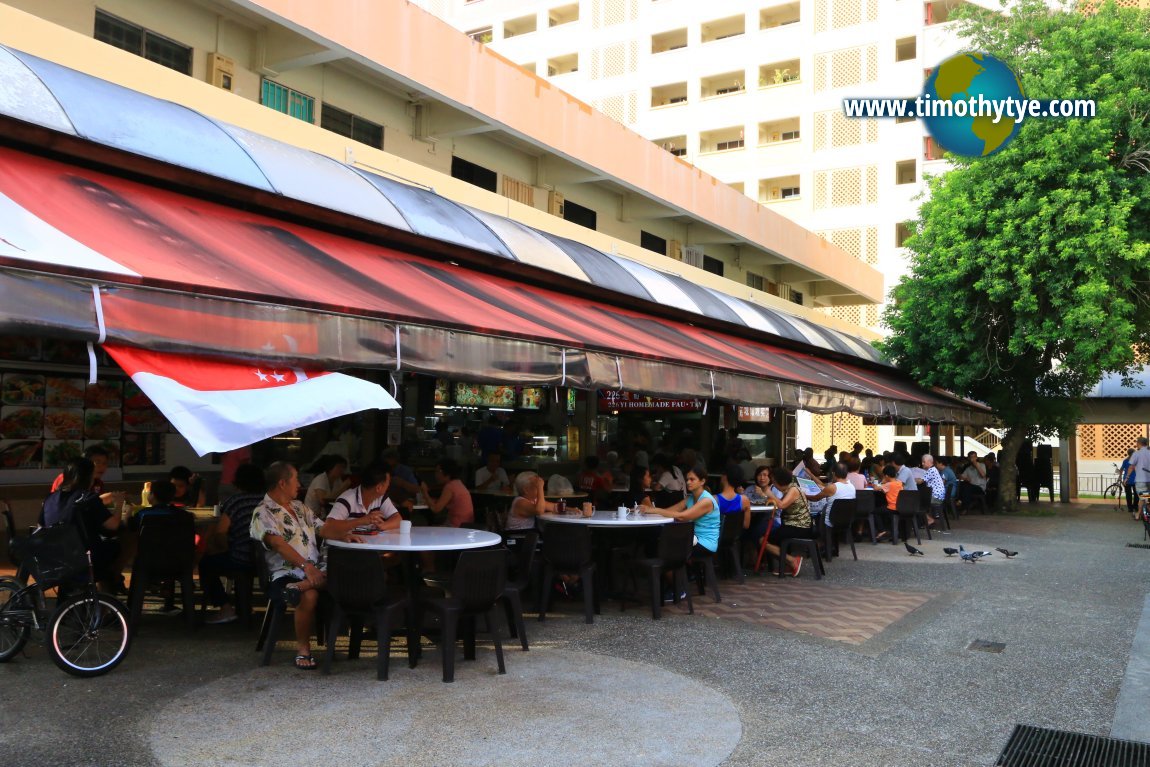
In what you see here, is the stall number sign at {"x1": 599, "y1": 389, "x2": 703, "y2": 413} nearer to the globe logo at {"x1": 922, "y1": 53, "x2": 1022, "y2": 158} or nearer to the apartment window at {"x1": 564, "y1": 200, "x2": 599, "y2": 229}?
the apartment window at {"x1": 564, "y1": 200, "x2": 599, "y2": 229}

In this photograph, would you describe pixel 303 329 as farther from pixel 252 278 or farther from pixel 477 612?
pixel 477 612

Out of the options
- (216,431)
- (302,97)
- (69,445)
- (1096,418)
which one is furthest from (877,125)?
(216,431)

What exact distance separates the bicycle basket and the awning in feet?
4.86

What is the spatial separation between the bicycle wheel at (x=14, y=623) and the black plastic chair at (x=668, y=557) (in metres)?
4.48

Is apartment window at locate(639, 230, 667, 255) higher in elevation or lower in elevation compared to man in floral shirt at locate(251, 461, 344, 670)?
higher

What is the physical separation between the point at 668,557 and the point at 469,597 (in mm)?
2478

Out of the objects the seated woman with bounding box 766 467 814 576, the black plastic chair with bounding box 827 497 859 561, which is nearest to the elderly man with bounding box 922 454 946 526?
the black plastic chair with bounding box 827 497 859 561

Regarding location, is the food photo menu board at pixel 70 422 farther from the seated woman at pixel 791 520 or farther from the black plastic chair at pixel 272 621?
the seated woman at pixel 791 520

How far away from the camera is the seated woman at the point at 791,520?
10.5 meters

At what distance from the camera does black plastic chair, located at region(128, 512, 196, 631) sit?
6.79m

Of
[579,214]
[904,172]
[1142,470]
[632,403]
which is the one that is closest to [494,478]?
[632,403]

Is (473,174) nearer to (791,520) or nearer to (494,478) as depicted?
(494,478)

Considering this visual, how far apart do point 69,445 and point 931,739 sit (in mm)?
9226

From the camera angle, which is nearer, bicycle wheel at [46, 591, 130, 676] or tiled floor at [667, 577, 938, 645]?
bicycle wheel at [46, 591, 130, 676]
